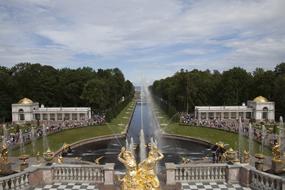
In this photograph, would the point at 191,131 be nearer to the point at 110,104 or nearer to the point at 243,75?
the point at 243,75

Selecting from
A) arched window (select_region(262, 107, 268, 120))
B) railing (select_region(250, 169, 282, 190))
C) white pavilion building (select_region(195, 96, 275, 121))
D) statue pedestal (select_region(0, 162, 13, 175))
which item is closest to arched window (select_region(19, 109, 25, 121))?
white pavilion building (select_region(195, 96, 275, 121))

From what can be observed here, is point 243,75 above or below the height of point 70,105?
above

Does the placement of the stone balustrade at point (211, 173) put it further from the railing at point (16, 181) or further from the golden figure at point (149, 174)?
the railing at point (16, 181)

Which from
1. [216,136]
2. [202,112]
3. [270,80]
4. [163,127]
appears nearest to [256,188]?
[216,136]

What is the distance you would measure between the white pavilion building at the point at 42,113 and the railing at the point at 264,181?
64.5 metres

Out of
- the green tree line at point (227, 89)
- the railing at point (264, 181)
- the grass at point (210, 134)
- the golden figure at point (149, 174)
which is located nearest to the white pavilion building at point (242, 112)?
the green tree line at point (227, 89)

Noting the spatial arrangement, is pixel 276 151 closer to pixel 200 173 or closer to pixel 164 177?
pixel 200 173

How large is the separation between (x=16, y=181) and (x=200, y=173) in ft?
29.3

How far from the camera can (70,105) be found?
3565 inches

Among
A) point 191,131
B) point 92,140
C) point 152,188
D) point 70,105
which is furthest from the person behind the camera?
point 70,105

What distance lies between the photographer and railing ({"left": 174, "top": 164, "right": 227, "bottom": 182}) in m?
18.4

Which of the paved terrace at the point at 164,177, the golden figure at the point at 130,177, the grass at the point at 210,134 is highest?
the golden figure at the point at 130,177

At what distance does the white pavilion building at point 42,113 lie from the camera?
252 feet

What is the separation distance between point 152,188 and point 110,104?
8444 centimetres
